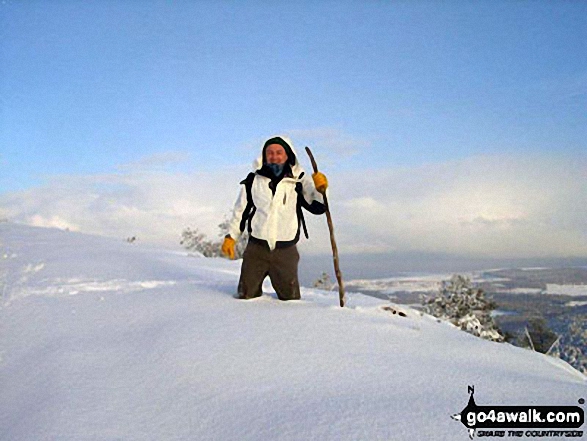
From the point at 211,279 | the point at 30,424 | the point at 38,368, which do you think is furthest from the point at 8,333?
the point at 211,279

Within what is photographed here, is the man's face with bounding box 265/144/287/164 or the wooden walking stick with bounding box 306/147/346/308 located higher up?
the man's face with bounding box 265/144/287/164

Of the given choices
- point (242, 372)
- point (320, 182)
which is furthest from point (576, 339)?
point (242, 372)

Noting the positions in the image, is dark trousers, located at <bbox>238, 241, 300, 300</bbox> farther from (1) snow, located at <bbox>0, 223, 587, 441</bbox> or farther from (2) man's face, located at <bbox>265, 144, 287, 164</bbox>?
(2) man's face, located at <bbox>265, 144, 287, 164</bbox>

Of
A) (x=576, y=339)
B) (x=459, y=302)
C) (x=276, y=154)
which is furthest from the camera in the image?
(x=459, y=302)

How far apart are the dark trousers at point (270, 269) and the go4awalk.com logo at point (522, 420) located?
2.28m

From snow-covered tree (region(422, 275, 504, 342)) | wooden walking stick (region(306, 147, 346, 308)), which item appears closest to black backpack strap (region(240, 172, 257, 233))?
wooden walking stick (region(306, 147, 346, 308))

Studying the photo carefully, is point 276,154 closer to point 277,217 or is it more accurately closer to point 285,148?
point 285,148

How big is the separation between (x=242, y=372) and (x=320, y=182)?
6.19ft

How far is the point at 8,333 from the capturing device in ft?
12.2

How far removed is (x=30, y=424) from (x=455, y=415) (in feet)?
6.33

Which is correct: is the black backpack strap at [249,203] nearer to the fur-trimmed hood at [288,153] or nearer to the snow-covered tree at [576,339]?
the fur-trimmed hood at [288,153]

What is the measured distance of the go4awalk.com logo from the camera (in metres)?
1.86

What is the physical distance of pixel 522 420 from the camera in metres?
1.97

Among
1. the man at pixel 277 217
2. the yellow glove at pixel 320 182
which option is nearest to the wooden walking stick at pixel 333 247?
the yellow glove at pixel 320 182
